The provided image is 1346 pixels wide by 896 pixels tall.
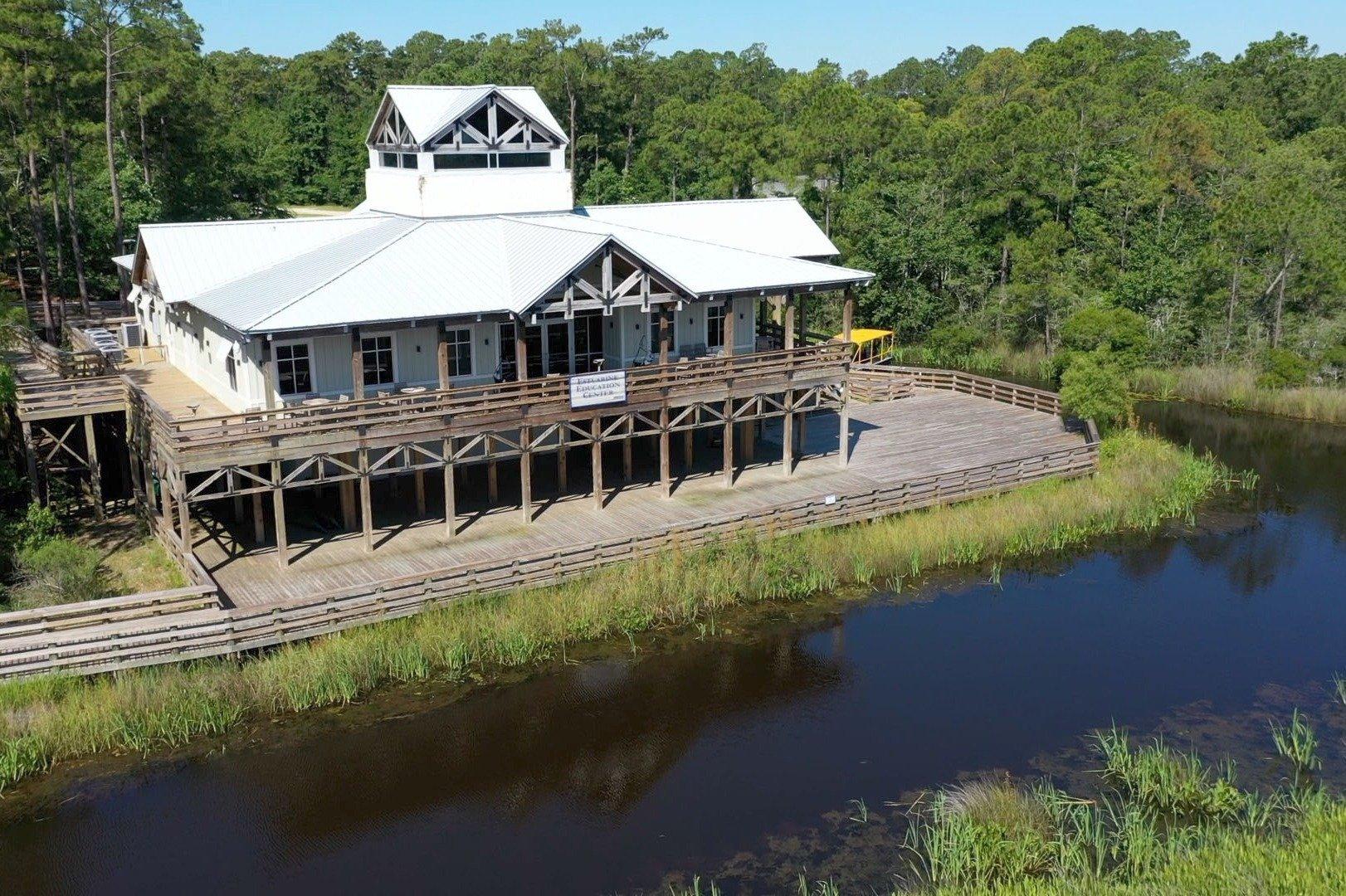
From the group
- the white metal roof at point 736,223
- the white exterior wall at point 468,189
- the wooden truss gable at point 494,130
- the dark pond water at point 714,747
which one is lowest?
the dark pond water at point 714,747

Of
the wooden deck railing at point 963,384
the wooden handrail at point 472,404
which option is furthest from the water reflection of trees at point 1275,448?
the wooden handrail at point 472,404

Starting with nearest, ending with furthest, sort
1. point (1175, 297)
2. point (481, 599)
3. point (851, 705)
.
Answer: point (851, 705)
point (481, 599)
point (1175, 297)

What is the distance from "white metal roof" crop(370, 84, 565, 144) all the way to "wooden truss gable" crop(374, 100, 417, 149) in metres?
0.26

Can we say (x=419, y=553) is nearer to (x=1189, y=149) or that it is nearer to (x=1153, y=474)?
(x=1153, y=474)

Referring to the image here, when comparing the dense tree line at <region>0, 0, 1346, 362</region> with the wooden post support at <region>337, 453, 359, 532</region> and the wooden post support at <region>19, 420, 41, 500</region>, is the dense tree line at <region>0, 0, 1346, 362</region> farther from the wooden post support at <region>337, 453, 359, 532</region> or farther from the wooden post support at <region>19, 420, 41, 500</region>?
the wooden post support at <region>337, 453, 359, 532</region>

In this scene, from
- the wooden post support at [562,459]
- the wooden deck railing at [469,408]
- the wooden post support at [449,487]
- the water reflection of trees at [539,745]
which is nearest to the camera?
the water reflection of trees at [539,745]

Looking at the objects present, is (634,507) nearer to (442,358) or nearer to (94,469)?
(442,358)

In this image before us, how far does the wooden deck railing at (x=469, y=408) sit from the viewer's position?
76.8 feet

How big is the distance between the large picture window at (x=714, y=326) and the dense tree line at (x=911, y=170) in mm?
21843

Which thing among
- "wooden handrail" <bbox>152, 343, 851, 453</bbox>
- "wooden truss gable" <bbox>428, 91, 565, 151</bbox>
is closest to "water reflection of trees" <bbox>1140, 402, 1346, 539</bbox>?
"wooden handrail" <bbox>152, 343, 851, 453</bbox>

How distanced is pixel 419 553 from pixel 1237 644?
17.7 m

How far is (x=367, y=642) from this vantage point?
70.5 feet

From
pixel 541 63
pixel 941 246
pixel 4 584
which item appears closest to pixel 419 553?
pixel 4 584

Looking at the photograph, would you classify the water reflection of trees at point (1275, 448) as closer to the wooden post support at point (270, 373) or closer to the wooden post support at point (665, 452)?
the wooden post support at point (665, 452)
